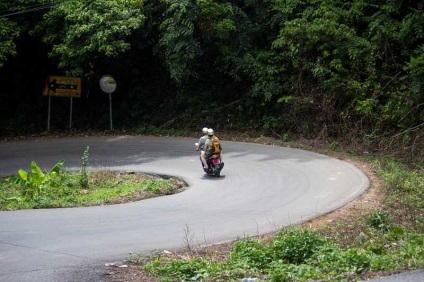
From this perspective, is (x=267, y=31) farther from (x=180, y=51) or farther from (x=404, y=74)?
(x=404, y=74)

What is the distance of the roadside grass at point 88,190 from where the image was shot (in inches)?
622

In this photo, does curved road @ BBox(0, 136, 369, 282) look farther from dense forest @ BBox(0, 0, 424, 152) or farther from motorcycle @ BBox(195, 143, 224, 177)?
dense forest @ BBox(0, 0, 424, 152)

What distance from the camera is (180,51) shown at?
26469 millimetres

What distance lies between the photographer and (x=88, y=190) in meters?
17.8

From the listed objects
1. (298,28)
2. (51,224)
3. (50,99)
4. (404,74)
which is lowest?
(51,224)

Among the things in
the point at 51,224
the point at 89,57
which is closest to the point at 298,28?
the point at 89,57

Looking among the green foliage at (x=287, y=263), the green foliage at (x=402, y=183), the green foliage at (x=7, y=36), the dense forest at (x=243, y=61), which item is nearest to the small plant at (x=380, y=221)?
the green foliage at (x=402, y=183)

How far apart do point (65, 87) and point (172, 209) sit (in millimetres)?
17024

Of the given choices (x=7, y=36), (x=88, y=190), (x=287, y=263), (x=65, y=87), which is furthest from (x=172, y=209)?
(x=65, y=87)

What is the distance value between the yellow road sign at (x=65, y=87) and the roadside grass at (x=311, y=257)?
1976 centimetres

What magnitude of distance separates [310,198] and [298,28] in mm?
11414

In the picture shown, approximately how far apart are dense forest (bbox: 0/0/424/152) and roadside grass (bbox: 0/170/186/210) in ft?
24.3

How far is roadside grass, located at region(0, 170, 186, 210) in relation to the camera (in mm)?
15789

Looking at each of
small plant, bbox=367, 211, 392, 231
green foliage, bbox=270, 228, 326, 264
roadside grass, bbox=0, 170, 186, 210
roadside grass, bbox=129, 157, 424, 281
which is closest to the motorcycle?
roadside grass, bbox=0, 170, 186, 210
